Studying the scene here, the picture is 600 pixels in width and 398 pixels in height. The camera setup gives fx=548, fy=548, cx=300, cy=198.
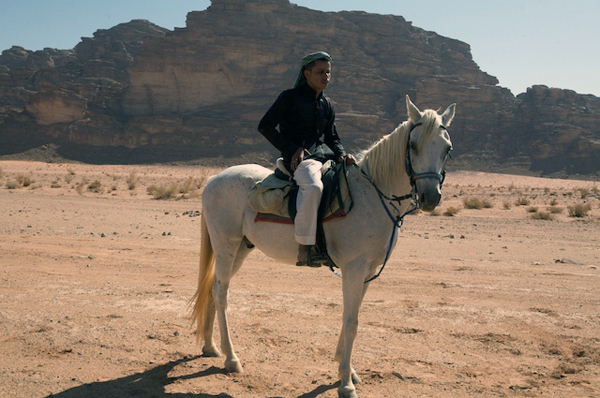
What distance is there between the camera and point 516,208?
2727 cm

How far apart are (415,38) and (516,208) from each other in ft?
417

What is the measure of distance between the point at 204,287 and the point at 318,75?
9.00 ft

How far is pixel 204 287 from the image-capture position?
6336 mm

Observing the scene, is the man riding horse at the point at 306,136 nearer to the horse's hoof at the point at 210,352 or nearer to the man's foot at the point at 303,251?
the man's foot at the point at 303,251

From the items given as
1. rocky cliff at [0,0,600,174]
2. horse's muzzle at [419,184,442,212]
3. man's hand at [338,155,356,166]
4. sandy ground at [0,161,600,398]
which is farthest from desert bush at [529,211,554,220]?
rocky cliff at [0,0,600,174]

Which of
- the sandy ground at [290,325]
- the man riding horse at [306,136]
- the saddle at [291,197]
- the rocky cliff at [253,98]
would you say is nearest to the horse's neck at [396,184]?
the saddle at [291,197]

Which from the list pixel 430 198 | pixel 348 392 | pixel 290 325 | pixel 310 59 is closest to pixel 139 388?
pixel 348 392

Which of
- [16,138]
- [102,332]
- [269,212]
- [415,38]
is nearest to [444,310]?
[269,212]

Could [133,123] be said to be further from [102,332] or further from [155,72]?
[102,332]

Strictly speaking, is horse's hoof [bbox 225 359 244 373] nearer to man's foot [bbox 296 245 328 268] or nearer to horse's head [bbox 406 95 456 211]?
man's foot [bbox 296 245 328 268]

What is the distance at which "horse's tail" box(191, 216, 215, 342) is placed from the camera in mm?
6180

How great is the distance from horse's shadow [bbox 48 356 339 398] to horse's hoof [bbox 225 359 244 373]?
0.79 ft

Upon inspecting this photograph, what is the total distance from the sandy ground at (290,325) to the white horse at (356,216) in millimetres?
535

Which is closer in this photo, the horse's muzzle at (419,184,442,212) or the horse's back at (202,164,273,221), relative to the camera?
the horse's muzzle at (419,184,442,212)
